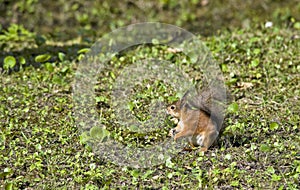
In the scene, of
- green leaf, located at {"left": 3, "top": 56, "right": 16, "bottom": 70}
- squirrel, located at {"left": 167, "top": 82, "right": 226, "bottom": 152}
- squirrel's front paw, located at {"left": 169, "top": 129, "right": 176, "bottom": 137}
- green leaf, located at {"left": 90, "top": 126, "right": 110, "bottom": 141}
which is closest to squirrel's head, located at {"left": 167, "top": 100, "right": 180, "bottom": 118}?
squirrel, located at {"left": 167, "top": 82, "right": 226, "bottom": 152}

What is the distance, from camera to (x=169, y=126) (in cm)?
506

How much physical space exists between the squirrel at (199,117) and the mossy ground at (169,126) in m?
0.14

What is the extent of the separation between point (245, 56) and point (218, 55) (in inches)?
10.5

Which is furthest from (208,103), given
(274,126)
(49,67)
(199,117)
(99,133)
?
(49,67)

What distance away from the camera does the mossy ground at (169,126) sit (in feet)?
14.3

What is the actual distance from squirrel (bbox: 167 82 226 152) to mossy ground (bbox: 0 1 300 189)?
0.14 m

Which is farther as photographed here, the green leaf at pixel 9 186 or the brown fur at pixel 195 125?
the brown fur at pixel 195 125

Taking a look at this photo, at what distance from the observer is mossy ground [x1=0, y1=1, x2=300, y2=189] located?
Result: 4371 mm

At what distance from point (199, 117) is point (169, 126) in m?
0.61

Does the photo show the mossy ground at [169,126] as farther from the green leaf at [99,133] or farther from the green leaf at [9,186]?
the green leaf at [99,133]

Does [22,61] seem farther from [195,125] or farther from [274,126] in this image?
[274,126]

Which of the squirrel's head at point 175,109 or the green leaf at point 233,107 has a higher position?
the squirrel's head at point 175,109

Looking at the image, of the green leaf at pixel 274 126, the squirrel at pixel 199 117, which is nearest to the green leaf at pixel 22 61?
the squirrel at pixel 199 117

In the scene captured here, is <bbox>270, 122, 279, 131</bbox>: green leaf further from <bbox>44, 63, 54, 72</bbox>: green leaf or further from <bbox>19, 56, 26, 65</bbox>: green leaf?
<bbox>19, 56, 26, 65</bbox>: green leaf
